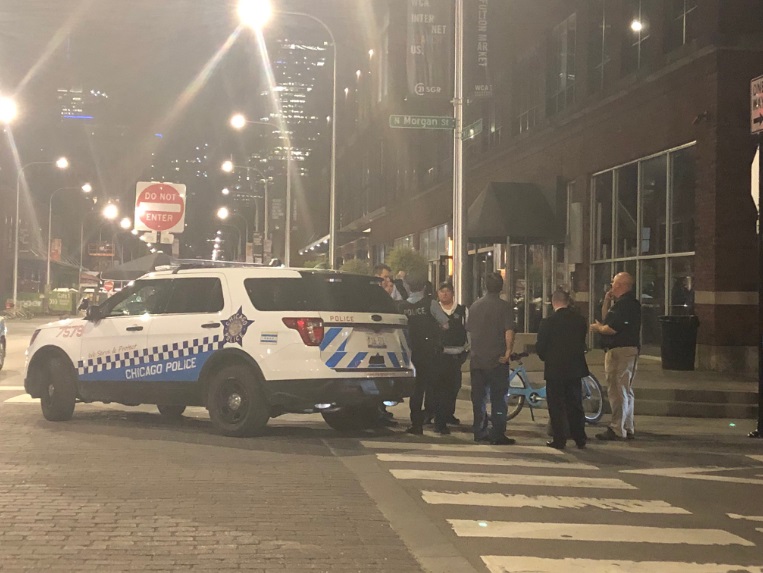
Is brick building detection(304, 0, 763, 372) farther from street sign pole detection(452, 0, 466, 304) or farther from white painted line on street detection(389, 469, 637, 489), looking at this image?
white painted line on street detection(389, 469, 637, 489)

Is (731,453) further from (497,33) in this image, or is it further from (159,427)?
(497,33)

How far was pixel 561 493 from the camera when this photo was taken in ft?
25.4

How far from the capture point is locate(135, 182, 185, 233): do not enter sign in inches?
1017

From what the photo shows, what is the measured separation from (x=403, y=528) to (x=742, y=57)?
1368 centimetres

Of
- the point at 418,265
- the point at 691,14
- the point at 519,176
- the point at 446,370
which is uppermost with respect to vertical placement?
the point at 691,14

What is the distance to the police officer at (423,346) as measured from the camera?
436 inches

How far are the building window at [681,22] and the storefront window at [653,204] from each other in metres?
2.32

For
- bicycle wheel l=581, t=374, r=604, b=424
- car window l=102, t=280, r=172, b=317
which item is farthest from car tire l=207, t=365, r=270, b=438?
bicycle wheel l=581, t=374, r=604, b=424

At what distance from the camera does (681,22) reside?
1853 centimetres

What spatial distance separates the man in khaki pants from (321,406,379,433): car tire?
274 centimetres

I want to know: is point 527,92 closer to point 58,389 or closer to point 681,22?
point 681,22

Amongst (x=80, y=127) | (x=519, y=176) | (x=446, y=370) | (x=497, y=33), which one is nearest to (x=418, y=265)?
(x=519, y=176)

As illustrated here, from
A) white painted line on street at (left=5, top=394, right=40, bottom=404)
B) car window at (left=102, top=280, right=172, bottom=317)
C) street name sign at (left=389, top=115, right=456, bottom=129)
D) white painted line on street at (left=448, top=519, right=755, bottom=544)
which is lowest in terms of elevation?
white painted line on street at (left=448, top=519, right=755, bottom=544)

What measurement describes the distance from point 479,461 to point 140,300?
4.76 meters
